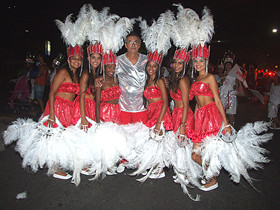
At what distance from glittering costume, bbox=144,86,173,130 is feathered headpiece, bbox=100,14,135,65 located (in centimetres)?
78

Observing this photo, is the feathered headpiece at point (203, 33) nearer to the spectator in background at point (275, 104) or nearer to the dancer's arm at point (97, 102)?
the dancer's arm at point (97, 102)

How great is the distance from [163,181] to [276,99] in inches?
243

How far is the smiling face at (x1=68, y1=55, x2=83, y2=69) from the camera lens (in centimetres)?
363

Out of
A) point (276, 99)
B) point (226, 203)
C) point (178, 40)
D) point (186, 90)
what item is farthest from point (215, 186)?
point (276, 99)

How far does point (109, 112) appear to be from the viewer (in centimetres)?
396

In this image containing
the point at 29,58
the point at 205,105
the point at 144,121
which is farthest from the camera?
the point at 29,58

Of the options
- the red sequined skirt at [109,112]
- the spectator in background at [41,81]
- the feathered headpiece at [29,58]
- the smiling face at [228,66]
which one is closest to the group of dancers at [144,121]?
the red sequined skirt at [109,112]

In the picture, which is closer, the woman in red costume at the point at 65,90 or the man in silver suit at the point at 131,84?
the woman in red costume at the point at 65,90

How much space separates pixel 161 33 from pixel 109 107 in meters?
1.48

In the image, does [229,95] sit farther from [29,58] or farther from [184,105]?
[29,58]

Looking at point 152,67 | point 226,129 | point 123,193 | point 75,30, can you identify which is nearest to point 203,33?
point 152,67

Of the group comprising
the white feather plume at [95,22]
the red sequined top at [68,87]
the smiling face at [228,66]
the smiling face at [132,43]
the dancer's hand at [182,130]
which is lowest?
the dancer's hand at [182,130]

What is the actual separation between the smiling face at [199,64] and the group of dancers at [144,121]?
15 millimetres

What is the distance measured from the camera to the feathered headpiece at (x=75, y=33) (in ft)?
11.4
